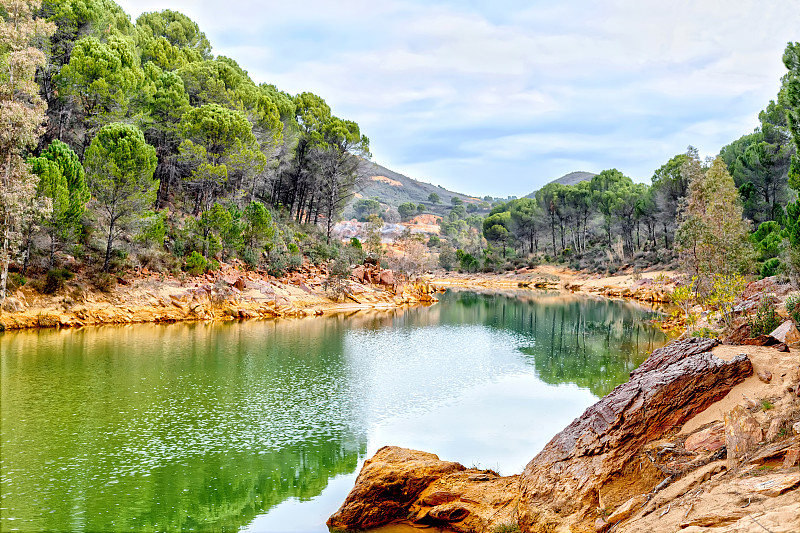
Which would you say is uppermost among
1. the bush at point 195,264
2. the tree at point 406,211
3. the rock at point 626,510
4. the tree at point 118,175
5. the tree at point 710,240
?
the tree at point 406,211

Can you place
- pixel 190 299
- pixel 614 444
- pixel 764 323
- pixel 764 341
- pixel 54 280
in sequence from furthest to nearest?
1. pixel 190 299
2. pixel 54 280
3. pixel 764 323
4. pixel 764 341
5. pixel 614 444

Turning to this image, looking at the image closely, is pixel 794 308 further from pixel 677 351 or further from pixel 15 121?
pixel 15 121

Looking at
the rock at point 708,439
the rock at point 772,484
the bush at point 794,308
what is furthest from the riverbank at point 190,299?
the rock at point 772,484

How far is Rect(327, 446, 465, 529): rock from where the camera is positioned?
337 inches

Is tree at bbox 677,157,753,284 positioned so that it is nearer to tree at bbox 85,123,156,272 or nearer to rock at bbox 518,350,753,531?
rock at bbox 518,350,753,531

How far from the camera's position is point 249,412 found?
14594 millimetres

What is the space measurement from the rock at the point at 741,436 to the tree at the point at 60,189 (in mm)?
27213

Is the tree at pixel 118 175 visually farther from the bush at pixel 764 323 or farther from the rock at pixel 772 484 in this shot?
the rock at pixel 772 484

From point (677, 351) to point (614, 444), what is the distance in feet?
10.3

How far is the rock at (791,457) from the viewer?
18.1 ft

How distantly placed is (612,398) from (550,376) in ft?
35.5

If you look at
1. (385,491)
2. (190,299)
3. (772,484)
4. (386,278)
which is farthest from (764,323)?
(386,278)

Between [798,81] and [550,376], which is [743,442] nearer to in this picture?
[798,81]

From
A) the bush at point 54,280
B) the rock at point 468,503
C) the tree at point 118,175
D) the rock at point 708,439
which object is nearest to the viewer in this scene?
the rock at point 708,439
